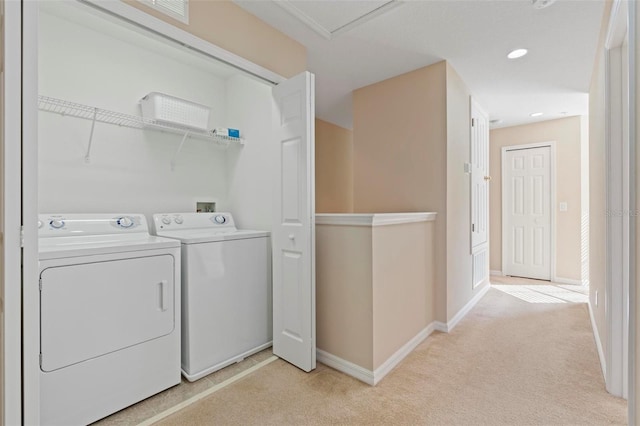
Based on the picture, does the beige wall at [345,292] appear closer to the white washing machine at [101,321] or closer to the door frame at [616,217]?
the white washing machine at [101,321]

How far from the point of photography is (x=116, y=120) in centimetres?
224

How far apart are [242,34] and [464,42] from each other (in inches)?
70.5

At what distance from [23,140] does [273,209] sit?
1.60 meters

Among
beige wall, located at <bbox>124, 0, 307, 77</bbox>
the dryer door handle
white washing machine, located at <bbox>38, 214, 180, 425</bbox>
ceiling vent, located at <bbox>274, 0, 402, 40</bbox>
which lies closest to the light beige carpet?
white washing machine, located at <bbox>38, 214, 180, 425</bbox>

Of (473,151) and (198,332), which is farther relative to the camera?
(473,151)

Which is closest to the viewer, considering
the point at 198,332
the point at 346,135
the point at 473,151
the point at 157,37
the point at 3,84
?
the point at 3,84

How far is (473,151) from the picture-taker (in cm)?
349

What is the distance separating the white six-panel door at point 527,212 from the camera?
183 inches

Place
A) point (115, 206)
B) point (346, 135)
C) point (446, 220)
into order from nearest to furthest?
point (115, 206)
point (446, 220)
point (346, 135)

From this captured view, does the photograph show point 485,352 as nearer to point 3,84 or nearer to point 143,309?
point 143,309

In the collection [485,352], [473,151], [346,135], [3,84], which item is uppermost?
[346,135]

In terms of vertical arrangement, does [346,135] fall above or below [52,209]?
above

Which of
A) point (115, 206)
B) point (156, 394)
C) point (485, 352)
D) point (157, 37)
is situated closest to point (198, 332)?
point (156, 394)

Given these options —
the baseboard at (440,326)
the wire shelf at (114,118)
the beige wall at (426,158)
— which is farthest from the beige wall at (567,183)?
the wire shelf at (114,118)
